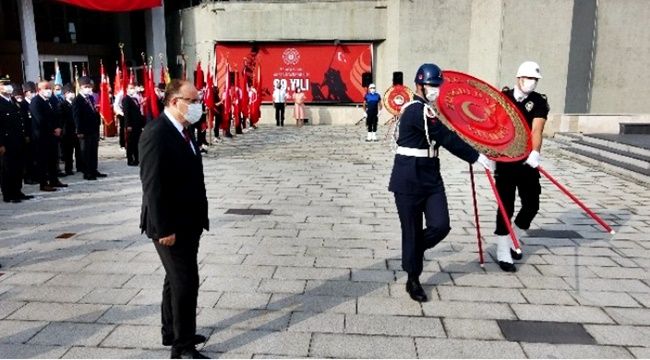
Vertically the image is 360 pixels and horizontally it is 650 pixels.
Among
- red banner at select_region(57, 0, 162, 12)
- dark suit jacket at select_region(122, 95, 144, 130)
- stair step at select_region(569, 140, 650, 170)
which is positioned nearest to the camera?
stair step at select_region(569, 140, 650, 170)

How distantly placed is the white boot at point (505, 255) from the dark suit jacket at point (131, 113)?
8.62 m

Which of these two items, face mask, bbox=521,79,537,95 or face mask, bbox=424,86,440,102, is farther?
face mask, bbox=521,79,537,95

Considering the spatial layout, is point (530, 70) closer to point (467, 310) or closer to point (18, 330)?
point (467, 310)

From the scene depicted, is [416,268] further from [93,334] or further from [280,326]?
[93,334]

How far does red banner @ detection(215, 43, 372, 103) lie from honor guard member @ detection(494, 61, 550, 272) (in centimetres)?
1700

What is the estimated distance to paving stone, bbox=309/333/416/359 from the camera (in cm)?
335

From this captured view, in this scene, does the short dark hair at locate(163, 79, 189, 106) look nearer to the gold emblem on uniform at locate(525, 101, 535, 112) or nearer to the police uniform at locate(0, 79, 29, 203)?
the gold emblem on uniform at locate(525, 101, 535, 112)

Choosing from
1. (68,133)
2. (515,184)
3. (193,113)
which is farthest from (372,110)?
(193,113)

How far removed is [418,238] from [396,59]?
691 inches

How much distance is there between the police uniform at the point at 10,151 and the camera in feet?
25.1

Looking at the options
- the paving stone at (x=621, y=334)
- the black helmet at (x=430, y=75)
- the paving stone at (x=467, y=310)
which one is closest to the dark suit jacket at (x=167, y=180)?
the black helmet at (x=430, y=75)

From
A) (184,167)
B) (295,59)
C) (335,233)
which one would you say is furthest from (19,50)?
(184,167)

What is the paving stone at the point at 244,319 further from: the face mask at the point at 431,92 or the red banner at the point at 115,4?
the red banner at the point at 115,4

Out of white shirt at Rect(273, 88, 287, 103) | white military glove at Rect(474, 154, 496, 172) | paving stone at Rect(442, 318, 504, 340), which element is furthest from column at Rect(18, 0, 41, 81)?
paving stone at Rect(442, 318, 504, 340)
